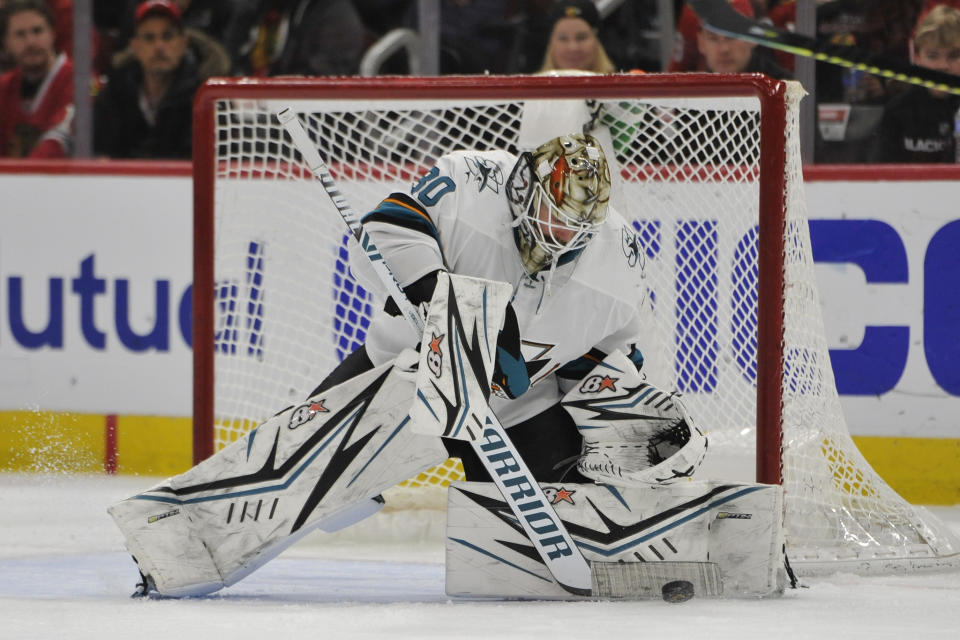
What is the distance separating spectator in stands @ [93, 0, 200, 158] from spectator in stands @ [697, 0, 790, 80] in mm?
1513

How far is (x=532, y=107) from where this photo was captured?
3.10 meters

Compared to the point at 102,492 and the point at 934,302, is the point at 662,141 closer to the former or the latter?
the point at 934,302

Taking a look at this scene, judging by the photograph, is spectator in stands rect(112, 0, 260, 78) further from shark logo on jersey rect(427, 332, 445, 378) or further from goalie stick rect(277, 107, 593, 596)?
shark logo on jersey rect(427, 332, 445, 378)

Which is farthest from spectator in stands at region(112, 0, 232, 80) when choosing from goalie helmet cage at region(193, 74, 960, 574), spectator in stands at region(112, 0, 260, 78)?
goalie helmet cage at region(193, 74, 960, 574)

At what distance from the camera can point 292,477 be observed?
2.45 m

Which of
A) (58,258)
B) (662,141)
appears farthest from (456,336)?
(58,258)

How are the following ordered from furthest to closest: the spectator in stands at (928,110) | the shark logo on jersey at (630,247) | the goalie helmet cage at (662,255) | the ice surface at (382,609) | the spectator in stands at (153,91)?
1. the spectator in stands at (153,91)
2. the spectator in stands at (928,110)
3. the goalie helmet cage at (662,255)
4. the shark logo on jersey at (630,247)
5. the ice surface at (382,609)

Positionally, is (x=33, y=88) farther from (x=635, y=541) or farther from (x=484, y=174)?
(x=635, y=541)

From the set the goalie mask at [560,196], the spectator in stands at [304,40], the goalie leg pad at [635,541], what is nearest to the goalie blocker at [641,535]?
the goalie leg pad at [635,541]

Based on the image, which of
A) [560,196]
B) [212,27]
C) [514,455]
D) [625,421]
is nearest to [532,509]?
[514,455]

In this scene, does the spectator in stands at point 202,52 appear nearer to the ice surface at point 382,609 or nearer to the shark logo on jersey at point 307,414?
the ice surface at point 382,609

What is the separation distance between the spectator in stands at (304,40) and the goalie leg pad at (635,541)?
217 cm

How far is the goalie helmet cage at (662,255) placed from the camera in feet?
9.13

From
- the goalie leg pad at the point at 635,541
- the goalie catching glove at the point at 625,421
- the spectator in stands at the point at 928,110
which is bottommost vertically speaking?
the goalie leg pad at the point at 635,541
